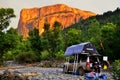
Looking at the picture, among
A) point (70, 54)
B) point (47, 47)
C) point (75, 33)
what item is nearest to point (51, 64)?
point (75, 33)

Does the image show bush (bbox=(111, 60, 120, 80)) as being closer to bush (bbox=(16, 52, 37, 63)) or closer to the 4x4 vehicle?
the 4x4 vehicle

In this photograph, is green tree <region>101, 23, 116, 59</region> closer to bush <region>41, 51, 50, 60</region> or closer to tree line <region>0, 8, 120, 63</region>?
tree line <region>0, 8, 120, 63</region>

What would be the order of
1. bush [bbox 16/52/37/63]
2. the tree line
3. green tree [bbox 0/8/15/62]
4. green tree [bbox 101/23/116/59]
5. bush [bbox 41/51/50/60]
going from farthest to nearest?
bush [bbox 41/51/50/60] < bush [bbox 16/52/37/63] < green tree [bbox 0/8/15/62] < the tree line < green tree [bbox 101/23/116/59]

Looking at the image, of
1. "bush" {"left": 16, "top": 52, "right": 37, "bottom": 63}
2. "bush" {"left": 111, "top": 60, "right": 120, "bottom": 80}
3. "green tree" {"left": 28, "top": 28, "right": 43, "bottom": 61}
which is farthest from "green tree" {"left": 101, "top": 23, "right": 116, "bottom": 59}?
"bush" {"left": 111, "top": 60, "right": 120, "bottom": 80}

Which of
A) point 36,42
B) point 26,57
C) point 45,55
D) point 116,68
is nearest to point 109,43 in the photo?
point 26,57

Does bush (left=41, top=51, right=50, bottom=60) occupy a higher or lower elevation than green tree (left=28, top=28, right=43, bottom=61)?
lower

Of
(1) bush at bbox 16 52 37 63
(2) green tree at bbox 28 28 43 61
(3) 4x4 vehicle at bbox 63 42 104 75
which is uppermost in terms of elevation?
(2) green tree at bbox 28 28 43 61

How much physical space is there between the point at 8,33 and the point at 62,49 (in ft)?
112

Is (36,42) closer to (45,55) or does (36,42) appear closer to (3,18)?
(45,55)

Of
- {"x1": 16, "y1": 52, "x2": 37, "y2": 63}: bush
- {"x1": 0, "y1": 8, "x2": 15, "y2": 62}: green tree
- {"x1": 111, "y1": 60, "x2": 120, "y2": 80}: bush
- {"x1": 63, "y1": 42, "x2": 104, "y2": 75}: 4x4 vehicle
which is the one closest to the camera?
{"x1": 111, "y1": 60, "x2": 120, "y2": 80}: bush

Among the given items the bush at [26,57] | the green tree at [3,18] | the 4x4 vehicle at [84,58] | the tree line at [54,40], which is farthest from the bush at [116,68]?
the bush at [26,57]

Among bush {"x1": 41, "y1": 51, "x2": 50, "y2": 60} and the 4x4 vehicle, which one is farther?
bush {"x1": 41, "y1": 51, "x2": 50, "y2": 60}

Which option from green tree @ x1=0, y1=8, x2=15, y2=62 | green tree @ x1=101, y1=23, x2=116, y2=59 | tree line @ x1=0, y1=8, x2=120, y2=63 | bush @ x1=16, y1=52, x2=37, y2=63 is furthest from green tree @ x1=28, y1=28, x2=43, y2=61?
green tree @ x1=101, y1=23, x2=116, y2=59

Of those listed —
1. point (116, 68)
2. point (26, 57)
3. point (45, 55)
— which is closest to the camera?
point (116, 68)
